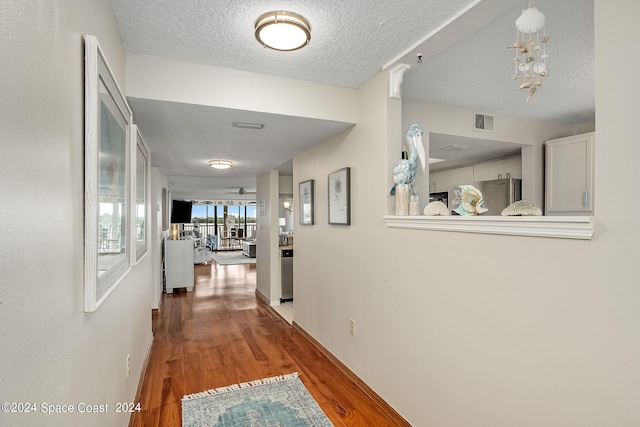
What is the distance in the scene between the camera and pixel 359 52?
6.78ft

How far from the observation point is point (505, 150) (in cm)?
359

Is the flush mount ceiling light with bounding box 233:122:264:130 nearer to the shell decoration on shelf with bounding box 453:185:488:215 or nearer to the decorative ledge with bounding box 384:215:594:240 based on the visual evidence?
the decorative ledge with bounding box 384:215:594:240

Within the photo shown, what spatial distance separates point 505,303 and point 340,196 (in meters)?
1.62

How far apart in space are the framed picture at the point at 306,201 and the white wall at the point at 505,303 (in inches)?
32.3

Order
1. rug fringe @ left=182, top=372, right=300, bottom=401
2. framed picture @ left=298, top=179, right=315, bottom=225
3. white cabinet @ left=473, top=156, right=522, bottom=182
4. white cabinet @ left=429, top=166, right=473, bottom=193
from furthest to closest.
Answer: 1. white cabinet @ left=429, top=166, right=473, bottom=193
2. white cabinet @ left=473, top=156, right=522, bottom=182
3. framed picture @ left=298, top=179, right=315, bottom=225
4. rug fringe @ left=182, top=372, right=300, bottom=401

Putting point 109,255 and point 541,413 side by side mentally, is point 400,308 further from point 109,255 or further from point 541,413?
point 109,255

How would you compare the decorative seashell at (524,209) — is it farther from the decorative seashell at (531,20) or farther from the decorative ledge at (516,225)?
the decorative seashell at (531,20)

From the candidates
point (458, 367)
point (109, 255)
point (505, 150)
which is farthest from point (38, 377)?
point (505, 150)

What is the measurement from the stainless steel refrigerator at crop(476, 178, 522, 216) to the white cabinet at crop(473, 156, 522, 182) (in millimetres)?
238

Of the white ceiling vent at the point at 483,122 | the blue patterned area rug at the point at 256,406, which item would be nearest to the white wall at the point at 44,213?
the blue patterned area rug at the point at 256,406

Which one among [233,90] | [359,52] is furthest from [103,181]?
[359,52]

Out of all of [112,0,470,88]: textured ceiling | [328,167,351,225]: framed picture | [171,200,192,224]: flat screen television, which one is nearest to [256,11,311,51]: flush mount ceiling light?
[112,0,470,88]: textured ceiling

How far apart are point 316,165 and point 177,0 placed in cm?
209

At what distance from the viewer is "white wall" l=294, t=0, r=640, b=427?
41.8 inches
